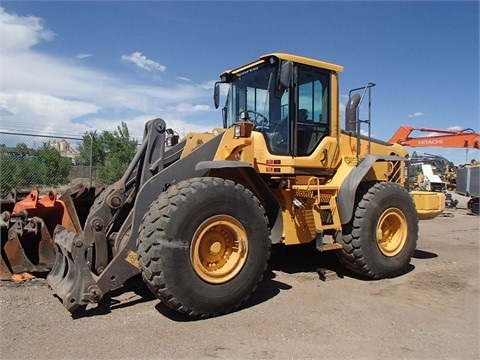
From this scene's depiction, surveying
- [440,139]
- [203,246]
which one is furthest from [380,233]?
[440,139]

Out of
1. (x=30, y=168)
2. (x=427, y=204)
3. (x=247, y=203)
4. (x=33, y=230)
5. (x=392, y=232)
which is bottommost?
(x=392, y=232)

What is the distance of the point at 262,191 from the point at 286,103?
1.26 meters

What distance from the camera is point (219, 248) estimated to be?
448 cm

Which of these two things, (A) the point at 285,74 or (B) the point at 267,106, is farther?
(B) the point at 267,106

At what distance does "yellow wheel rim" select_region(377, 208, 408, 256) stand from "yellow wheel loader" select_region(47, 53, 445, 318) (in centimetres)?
2

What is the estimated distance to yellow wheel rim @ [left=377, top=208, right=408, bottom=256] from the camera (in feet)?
19.8

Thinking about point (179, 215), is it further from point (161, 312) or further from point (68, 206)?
point (68, 206)

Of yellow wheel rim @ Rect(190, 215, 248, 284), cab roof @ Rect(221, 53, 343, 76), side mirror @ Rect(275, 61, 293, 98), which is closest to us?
yellow wheel rim @ Rect(190, 215, 248, 284)

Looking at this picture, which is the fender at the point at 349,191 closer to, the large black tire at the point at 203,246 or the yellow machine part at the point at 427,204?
the large black tire at the point at 203,246

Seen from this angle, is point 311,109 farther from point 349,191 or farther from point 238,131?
point 238,131

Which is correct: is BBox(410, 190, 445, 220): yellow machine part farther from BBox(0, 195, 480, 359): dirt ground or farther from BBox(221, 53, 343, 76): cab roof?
BBox(221, 53, 343, 76): cab roof

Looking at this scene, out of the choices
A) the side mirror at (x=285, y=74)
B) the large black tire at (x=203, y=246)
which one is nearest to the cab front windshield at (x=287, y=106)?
the side mirror at (x=285, y=74)

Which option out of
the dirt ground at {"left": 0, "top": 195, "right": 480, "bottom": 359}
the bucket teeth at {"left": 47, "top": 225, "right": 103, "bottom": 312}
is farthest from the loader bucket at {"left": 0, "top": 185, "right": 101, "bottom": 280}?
the bucket teeth at {"left": 47, "top": 225, "right": 103, "bottom": 312}

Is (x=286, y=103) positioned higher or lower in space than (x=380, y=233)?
higher
